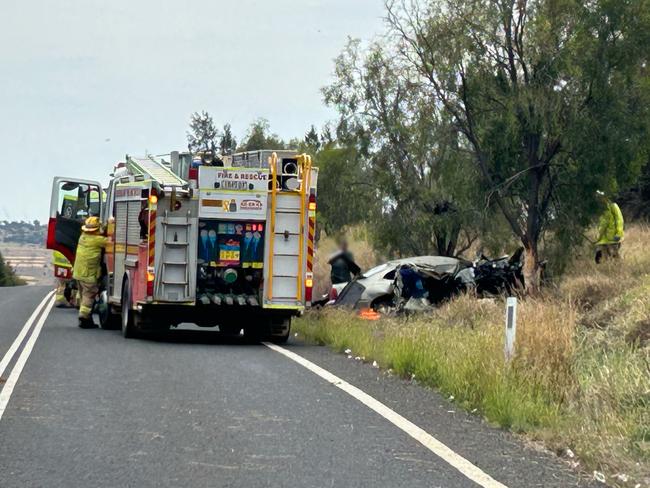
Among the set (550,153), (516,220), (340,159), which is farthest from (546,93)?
(340,159)

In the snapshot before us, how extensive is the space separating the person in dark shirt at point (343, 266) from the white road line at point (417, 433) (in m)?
10.8

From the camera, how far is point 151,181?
1734 cm

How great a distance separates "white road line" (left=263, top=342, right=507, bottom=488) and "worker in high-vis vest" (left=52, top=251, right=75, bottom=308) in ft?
47.3

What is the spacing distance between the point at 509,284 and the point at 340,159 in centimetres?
1748

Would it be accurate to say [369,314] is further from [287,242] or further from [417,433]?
[417,433]

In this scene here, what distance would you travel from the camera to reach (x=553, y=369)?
11.1 metres

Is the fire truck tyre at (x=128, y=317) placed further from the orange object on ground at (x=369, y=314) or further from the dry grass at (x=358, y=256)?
the dry grass at (x=358, y=256)

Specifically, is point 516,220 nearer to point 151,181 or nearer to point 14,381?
point 151,181

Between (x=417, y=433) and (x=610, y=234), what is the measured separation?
15.5 m

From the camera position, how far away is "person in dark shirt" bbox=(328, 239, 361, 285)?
25016mm

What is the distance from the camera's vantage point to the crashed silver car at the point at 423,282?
22.6m

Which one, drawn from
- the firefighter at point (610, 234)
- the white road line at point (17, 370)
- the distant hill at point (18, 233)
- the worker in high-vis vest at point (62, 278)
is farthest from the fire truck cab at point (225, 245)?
the distant hill at point (18, 233)

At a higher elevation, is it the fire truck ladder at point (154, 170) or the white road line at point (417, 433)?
the fire truck ladder at point (154, 170)

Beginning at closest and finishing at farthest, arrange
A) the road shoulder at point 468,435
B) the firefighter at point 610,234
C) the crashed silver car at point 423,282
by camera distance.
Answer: the road shoulder at point 468,435, the crashed silver car at point 423,282, the firefighter at point 610,234
